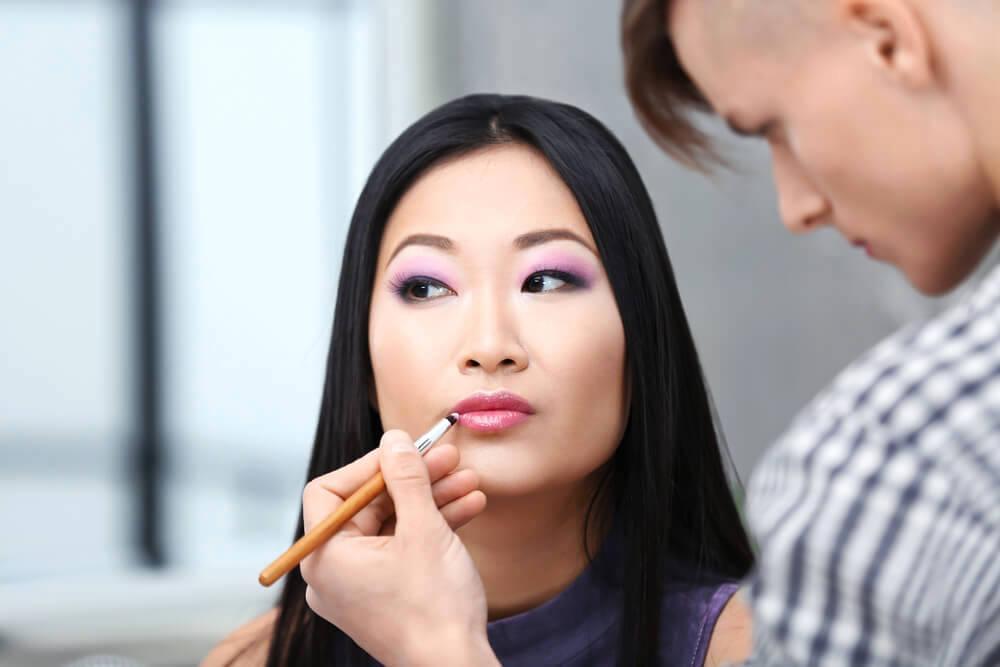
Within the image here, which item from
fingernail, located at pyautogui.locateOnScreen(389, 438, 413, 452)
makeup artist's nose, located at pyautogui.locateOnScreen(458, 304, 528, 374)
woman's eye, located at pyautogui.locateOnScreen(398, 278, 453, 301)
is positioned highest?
woman's eye, located at pyautogui.locateOnScreen(398, 278, 453, 301)

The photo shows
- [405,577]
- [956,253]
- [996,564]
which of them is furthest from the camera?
[405,577]

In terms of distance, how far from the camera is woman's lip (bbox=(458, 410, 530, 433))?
900 mm

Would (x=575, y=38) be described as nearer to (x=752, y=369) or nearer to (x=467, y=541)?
(x=752, y=369)

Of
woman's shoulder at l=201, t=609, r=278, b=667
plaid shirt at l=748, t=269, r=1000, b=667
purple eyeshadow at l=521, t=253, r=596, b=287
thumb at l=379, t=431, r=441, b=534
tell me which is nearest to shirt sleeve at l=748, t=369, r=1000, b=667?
plaid shirt at l=748, t=269, r=1000, b=667

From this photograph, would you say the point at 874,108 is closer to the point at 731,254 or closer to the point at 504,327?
the point at 504,327

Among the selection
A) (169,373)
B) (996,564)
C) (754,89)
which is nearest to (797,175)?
(754,89)

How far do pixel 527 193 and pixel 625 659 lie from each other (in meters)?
0.41

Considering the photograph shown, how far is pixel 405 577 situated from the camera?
77 centimetres

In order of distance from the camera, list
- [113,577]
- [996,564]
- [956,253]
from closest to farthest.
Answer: [996,564], [956,253], [113,577]

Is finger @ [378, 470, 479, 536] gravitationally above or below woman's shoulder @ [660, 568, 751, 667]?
above

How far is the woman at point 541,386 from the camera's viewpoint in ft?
3.03

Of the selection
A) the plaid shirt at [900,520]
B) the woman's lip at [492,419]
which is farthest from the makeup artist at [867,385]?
the woman's lip at [492,419]

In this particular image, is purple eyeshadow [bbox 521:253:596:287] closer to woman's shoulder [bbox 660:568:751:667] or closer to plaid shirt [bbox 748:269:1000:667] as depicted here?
woman's shoulder [bbox 660:568:751:667]

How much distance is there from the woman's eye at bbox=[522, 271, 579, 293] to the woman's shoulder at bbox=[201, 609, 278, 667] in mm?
432
